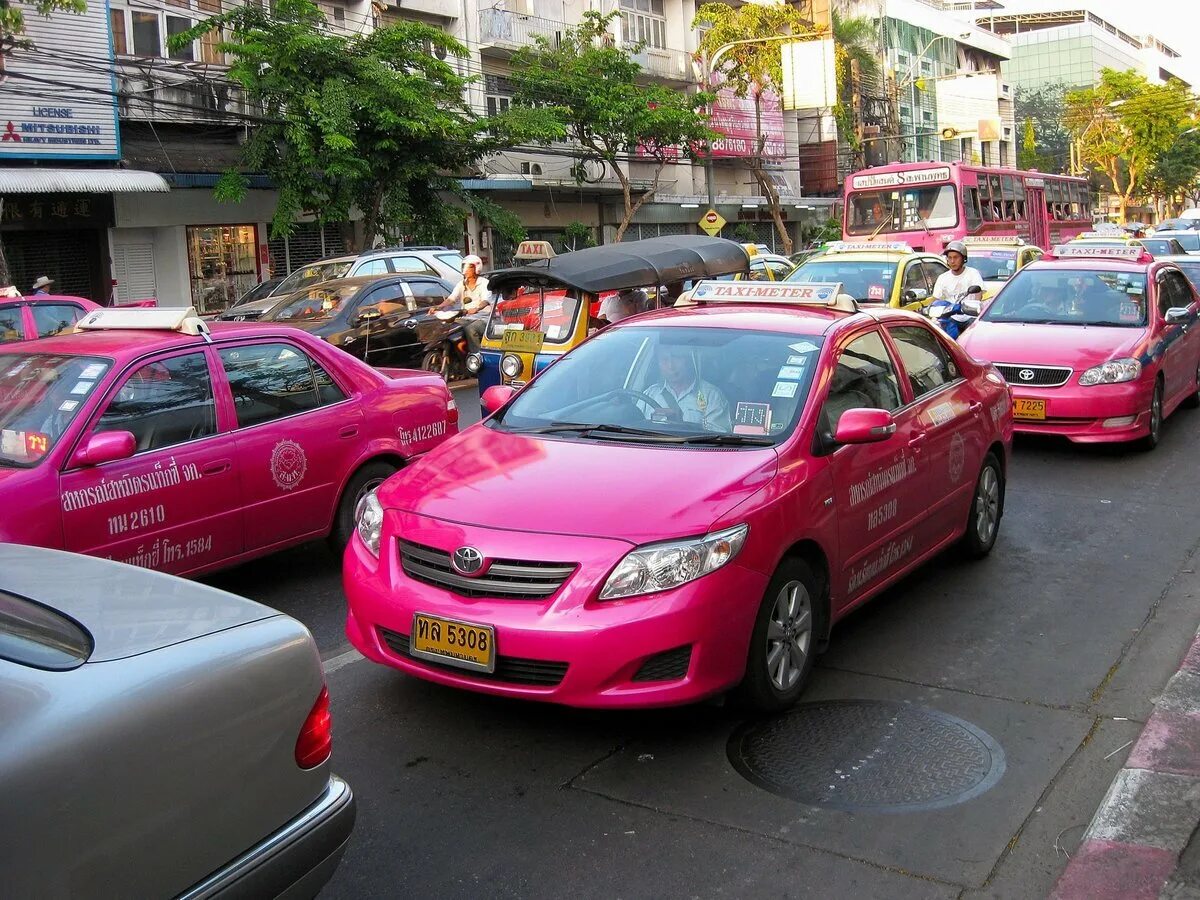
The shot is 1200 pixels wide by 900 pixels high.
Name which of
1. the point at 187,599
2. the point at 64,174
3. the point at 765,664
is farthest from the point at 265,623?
the point at 64,174

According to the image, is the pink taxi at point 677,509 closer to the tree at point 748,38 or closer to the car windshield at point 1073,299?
the car windshield at point 1073,299

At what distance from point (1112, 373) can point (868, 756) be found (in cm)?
658

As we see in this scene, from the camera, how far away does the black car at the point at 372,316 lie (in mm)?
14656

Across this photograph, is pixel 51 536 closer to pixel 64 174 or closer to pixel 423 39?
pixel 64 174

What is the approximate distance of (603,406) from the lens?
5840mm

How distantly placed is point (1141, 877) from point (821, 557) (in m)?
1.84

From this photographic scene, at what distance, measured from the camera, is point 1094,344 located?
10.4 m

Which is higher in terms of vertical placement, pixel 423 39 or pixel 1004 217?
pixel 423 39

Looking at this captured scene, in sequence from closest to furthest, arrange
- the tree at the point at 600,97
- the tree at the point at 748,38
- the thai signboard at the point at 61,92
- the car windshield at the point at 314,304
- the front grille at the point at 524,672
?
the front grille at the point at 524,672, the car windshield at the point at 314,304, the thai signboard at the point at 61,92, the tree at the point at 600,97, the tree at the point at 748,38

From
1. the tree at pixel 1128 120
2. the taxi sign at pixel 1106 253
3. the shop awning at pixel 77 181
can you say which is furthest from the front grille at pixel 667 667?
the tree at pixel 1128 120

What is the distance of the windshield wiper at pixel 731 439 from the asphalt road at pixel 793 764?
1.08 m

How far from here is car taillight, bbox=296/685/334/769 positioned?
300 cm

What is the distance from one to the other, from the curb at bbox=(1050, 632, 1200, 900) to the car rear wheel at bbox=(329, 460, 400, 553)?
171 inches

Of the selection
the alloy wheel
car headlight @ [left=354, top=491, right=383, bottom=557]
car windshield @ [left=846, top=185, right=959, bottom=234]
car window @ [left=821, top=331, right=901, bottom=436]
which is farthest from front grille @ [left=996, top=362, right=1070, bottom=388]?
car windshield @ [left=846, top=185, right=959, bottom=234]
